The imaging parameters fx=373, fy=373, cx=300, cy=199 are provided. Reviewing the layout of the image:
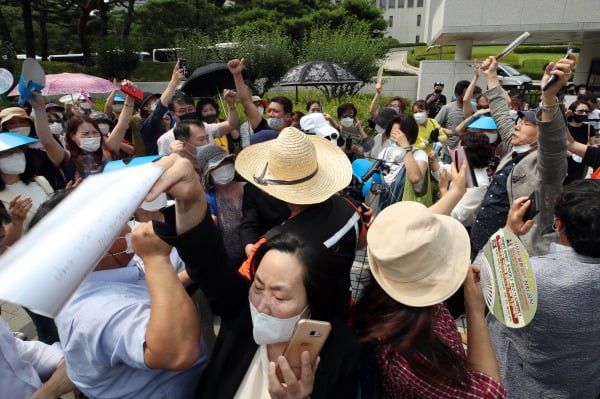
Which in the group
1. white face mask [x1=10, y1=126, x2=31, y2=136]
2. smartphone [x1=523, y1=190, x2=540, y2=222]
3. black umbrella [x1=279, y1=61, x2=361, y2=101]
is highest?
black umbrella [x1=279, y1=61, x2=361, y2=101]

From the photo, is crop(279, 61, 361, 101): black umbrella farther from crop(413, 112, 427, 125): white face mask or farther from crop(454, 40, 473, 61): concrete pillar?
crop(454, 40, 473, 61): concrete pillar

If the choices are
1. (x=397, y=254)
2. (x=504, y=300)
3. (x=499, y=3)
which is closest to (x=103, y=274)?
(x=397, y=254)

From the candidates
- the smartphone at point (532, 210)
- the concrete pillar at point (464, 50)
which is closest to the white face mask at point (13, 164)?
the smartphone at point (532, 210)

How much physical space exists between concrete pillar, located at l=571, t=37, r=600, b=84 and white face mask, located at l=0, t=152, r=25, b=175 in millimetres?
18701

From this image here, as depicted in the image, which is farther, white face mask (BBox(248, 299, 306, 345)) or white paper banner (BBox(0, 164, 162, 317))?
white face mask (BBox(248, 299, 306, 345))

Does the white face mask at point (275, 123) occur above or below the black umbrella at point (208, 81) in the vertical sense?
below

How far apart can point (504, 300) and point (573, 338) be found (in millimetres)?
689

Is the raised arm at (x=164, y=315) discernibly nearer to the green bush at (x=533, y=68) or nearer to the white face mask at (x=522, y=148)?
the white face mask at (x=522, y=148)

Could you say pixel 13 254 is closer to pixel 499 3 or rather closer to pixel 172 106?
pixel 172 106

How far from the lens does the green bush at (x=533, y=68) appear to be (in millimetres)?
27864

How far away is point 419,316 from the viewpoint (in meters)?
1.26

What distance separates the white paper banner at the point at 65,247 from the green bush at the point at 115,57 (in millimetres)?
24095

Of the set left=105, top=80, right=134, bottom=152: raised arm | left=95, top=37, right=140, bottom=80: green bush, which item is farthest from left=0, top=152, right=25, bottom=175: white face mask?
left=95, top=37, right=140, bottom=80: green bush

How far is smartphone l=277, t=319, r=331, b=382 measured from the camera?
1.07 metres
